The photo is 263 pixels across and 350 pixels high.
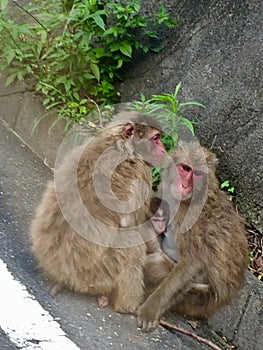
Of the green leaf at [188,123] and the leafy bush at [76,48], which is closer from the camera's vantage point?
the green leaf at [188,123]

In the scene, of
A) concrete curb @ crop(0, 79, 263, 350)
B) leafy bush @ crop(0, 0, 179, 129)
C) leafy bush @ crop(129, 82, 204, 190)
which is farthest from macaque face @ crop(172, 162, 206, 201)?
leafy bush @ crop(0, 0, 179, 129)

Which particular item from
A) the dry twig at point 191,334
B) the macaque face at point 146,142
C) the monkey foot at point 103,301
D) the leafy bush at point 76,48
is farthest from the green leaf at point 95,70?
the dry twig at point 191,334

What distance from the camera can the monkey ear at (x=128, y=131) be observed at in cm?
415

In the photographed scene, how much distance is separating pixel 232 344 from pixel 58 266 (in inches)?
39.4

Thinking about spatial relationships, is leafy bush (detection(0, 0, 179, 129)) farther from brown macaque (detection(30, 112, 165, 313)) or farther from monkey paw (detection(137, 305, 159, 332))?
monkey paw (detection(137, 305, 159, 332))

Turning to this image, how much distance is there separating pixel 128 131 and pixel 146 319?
3.01 feet

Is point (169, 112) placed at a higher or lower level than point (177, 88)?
lower

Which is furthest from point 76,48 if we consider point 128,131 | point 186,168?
point 186,168

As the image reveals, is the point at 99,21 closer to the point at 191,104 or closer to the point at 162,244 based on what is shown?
the point at 191,104

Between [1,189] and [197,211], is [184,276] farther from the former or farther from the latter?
[1,189]

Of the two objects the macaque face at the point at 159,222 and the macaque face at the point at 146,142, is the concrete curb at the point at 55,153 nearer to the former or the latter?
the macaque face at the point at 159,222

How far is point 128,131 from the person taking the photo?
4.16 metres

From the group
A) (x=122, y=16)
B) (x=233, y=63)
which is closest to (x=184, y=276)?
(x=233, y=63)

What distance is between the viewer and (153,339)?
3941 millimetres
